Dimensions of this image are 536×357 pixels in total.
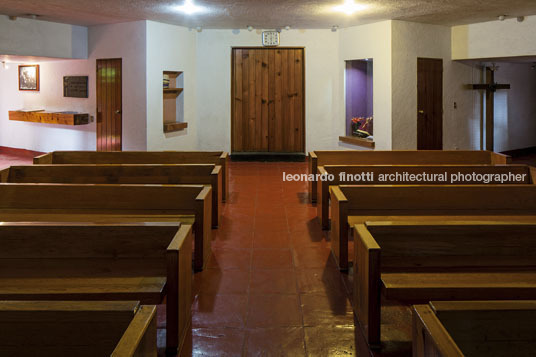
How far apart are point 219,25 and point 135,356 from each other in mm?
8431

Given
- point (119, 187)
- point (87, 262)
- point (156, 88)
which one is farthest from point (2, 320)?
point (156, 88)

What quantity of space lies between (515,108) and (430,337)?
10628 millimetres

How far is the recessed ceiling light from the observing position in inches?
288

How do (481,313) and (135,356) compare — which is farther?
(481,313)

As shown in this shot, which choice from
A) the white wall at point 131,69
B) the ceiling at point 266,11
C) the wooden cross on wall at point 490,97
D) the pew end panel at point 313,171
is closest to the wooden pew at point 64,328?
the pew end panel at point 313,171

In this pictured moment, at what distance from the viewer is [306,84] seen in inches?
403

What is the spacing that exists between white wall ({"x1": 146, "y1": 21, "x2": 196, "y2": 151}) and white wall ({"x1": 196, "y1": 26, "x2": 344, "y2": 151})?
0.45ft

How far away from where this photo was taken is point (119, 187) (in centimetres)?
432

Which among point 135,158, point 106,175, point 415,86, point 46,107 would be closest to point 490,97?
point 415,86

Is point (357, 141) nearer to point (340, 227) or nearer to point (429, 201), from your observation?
point (429, 201)

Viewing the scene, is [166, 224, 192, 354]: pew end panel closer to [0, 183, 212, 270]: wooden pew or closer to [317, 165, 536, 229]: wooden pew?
[0, 183, 212, 270]: wooden pew

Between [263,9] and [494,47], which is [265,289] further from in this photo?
[494,47]

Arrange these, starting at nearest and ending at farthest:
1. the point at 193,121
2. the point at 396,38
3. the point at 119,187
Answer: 1. the point at 119,187
2. the point at 396,38
3. the point at 193,121

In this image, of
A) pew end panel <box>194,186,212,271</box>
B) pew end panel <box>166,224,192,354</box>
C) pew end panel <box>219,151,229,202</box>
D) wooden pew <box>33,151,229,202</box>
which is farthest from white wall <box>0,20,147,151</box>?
pew end panel <box>166,224,192,354</box>
